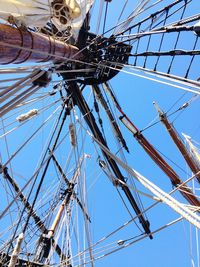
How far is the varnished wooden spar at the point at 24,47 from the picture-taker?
143 inches

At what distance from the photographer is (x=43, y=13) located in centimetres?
498

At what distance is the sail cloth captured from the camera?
4316 millimetres

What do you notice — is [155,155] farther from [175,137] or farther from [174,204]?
[174,204]

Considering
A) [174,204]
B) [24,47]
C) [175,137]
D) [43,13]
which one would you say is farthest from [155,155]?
[24,47]

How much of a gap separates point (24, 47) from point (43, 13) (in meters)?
1.30

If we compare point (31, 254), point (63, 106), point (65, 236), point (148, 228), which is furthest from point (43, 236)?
point (63, 106)

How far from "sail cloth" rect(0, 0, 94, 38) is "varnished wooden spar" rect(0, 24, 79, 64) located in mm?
265

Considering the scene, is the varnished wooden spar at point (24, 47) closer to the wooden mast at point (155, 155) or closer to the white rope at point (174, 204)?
the white rope at point (174, 204)

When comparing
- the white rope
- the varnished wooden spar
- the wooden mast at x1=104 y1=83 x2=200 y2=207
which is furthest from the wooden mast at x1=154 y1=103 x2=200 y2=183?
the varnished wooden spar

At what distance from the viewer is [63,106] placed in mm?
8000

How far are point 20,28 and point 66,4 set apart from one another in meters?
2.00

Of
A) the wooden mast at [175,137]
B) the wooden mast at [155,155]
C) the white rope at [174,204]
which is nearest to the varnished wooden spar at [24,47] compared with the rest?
the white rope at [174,204]

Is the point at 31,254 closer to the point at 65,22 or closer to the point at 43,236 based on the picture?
the point at 43,236

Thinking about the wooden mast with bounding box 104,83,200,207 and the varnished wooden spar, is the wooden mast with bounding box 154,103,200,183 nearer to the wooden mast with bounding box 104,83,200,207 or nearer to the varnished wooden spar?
the wooden mast with bounding box 104,83,200,207
